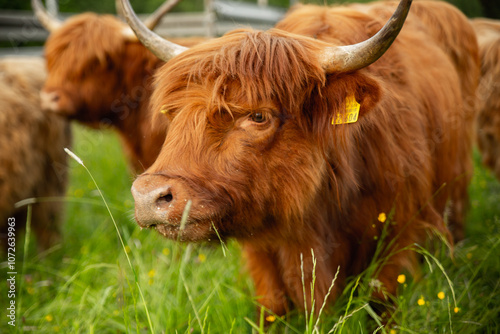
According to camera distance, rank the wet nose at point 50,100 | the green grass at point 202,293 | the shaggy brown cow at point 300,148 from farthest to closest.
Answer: the wet nose at point 50,100, the green grass at point 202,293, the shaggy brown cow at point 300,148

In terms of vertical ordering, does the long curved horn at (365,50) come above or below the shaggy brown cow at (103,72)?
above

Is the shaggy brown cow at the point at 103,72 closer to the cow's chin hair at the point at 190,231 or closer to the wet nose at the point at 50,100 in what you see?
the wet nose at the point at 50,100

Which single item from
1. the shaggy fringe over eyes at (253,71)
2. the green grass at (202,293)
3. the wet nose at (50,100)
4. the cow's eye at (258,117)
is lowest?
the green grass at (202,293)

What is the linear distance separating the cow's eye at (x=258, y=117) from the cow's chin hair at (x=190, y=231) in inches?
18.0

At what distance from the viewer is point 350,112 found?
5.78 ft

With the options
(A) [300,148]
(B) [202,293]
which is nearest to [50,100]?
(B) [202,293]

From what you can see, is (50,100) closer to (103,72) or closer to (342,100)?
(103,72)

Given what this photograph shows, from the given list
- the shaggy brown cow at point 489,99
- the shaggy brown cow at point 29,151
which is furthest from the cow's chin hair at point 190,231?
the shaggy brown cow at point 489,99

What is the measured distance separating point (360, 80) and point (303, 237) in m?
0.80

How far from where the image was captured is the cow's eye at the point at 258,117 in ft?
5.81

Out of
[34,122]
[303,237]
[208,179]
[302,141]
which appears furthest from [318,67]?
[34,122]

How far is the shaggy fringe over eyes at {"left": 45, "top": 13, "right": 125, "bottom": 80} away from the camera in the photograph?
12.9 feet

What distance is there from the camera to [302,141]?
6.10 feet

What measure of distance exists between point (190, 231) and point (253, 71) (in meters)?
0.69
